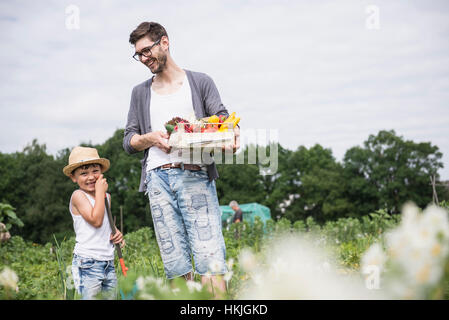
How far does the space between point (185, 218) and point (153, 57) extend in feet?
2.96

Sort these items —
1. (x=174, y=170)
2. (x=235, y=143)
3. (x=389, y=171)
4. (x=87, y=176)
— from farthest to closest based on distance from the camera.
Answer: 1. (x=389, y=171)
2. (x=87, y=176)
3. (x=174, y=170)
4. (x=235, y=143)

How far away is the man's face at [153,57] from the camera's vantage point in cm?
222

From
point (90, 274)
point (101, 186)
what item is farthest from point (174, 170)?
point (90, 274)

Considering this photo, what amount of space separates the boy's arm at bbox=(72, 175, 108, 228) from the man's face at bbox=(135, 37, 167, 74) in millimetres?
789

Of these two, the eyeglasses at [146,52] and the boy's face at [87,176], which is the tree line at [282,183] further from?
the eyeglasses at [146,52]

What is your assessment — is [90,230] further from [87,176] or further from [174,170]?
[174,170]

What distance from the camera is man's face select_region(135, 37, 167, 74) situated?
7.28ft

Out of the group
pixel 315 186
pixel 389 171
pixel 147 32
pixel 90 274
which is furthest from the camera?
pixel 315 186

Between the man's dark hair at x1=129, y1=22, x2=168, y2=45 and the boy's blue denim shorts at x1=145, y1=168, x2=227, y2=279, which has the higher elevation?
the man's dark hair at x1=129, y1=22, x2=168, y2=45

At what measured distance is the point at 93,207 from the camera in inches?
102

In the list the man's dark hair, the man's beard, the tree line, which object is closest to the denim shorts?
the man's beard

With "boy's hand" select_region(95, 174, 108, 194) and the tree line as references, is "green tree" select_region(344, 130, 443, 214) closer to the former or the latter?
the tree line

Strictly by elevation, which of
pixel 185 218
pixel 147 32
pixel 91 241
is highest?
pixel 147 32
